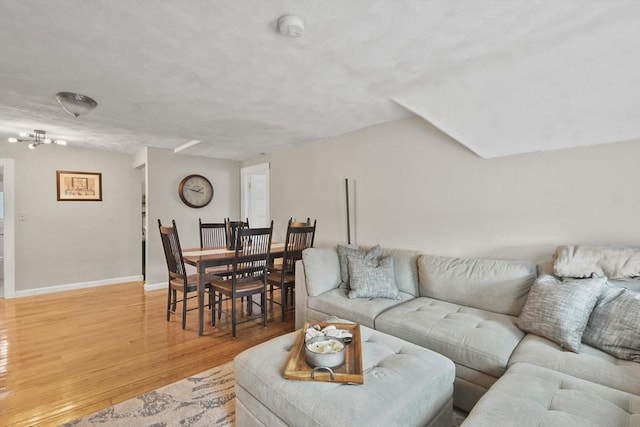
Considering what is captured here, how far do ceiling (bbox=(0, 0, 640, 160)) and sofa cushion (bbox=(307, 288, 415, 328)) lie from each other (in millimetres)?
1563

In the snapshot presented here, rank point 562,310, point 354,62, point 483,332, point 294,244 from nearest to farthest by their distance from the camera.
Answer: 1. point 562,310
2. point 483,332
3. point 354,62
4. point 294,244

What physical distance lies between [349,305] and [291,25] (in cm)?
202

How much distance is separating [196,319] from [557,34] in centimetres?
397

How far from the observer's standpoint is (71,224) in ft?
15.5

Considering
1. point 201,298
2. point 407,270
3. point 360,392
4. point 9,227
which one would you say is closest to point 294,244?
point 201,298

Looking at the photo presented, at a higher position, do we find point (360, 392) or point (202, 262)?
point (202, 262)

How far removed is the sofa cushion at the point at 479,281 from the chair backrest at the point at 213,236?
2.72 meters

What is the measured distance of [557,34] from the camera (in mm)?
1696

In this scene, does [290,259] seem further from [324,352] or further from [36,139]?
[36,139]

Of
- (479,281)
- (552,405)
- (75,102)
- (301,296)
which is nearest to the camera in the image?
(552,405)

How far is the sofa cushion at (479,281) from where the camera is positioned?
2172mm

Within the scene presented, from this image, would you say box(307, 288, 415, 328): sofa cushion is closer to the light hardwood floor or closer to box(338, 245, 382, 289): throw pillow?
box(338, 245, 382, 289): throw pillow

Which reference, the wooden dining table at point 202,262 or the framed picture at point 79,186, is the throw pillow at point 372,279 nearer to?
the wooden dining table at point 202,262

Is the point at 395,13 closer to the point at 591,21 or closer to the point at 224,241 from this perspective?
the point at 591,21
